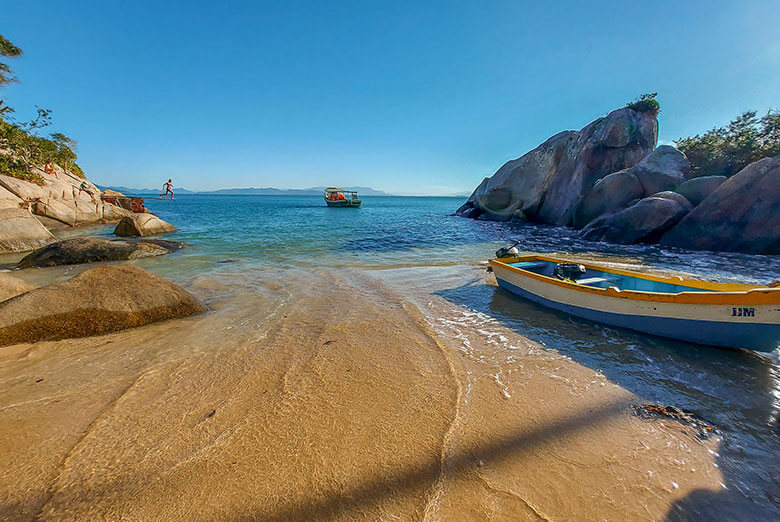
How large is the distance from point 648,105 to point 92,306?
37.6m

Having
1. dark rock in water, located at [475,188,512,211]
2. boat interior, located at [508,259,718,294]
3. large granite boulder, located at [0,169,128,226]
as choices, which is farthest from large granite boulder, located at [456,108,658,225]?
large granite boulder, located at [0,169,128,226]

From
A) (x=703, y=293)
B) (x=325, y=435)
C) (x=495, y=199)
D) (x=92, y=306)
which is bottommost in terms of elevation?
(x=325, y=435)

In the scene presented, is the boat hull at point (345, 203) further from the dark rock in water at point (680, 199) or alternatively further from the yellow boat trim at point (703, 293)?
the yellow boat trim at point (703, 293)

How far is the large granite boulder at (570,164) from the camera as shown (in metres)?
25.5

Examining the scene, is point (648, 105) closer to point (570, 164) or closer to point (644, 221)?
point (570, 164)

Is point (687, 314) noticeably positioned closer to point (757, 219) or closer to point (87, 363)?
point (87, 363)

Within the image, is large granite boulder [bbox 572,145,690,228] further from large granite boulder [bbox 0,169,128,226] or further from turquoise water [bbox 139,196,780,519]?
large granite boulder [bbox 0,169,128,226]

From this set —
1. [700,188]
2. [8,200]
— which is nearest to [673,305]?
[700,188]

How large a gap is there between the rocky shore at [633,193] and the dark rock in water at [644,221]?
42 mm

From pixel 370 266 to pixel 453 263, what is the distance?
3472 millimetres

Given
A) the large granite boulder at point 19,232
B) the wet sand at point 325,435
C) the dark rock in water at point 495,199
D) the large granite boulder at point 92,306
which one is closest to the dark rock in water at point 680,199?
the dark rock in water at point 495,199

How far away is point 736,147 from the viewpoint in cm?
1798

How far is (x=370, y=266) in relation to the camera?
11.3 metres

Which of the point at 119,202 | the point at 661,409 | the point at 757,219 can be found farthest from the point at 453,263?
the point at 119,202
